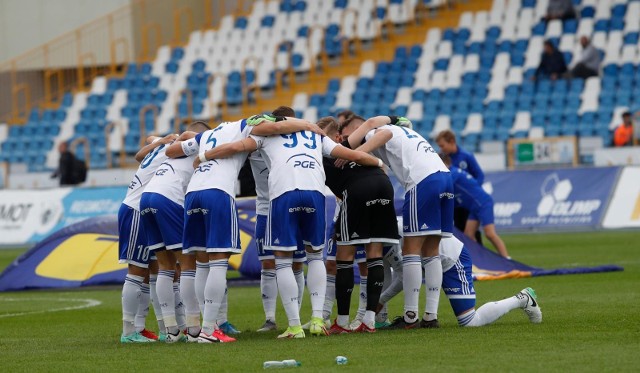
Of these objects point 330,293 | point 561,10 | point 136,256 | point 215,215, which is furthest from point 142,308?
point 561,10

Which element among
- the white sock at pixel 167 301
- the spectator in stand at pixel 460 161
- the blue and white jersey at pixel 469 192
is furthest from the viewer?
the blue and white jersey at pixel 469 192

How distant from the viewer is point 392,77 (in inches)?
1486

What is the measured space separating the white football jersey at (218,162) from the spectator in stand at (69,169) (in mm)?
20609

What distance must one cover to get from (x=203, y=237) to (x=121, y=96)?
30.1 metres

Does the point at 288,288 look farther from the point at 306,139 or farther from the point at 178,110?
the point at 178,110

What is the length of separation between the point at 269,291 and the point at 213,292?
1.45 m

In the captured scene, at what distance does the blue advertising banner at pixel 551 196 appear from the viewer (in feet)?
89.5

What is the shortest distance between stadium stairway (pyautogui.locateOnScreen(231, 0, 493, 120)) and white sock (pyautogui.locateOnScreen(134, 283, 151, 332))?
1049 inches

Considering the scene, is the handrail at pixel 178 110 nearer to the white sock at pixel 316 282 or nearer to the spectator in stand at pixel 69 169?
the spectator in stand at pixel 69 169

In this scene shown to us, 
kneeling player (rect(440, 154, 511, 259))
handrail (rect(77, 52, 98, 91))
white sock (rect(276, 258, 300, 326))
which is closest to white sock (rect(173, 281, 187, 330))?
white sock (rect(276, 258, 300, 326))

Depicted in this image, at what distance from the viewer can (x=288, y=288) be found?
11.5 meters

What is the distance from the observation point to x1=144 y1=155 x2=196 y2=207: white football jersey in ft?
39.4

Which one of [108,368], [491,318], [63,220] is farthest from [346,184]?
[63,220]

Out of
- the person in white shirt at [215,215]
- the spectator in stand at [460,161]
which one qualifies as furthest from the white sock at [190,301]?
the spectator in stand at [460,161]
